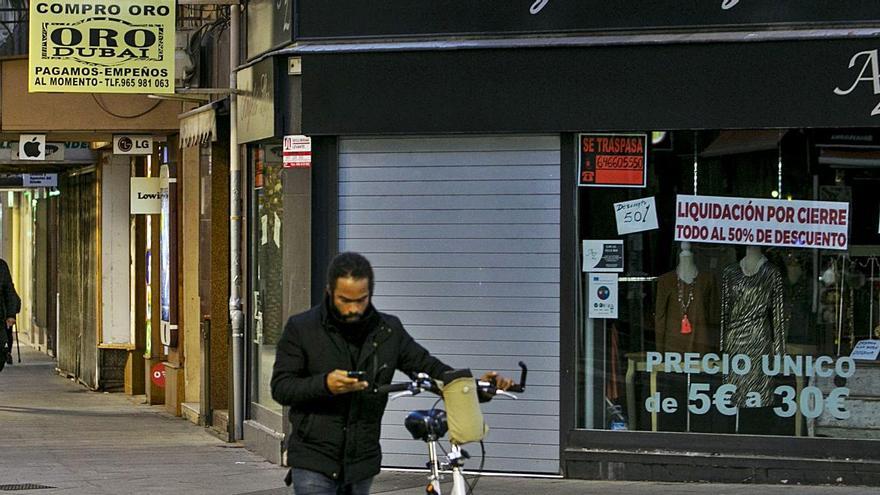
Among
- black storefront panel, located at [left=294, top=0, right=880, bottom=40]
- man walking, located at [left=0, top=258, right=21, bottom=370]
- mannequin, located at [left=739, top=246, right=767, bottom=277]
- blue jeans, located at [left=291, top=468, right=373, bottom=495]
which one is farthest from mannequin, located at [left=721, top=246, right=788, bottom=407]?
man walking, located at [left=0, top=258, right=21, bottom=370]

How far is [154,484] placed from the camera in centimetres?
1184

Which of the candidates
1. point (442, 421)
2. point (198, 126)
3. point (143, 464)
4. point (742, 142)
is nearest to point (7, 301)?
point (198, 126)

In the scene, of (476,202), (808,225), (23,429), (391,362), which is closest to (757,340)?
(808,225)

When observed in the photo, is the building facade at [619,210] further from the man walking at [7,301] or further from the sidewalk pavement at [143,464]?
the man walking at [7,301]

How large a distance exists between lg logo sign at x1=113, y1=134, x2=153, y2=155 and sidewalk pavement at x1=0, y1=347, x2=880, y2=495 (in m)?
2.95

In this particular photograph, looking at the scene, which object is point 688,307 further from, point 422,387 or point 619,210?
point 422,387

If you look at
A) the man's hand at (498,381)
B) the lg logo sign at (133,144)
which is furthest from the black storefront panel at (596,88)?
the lg logo sign at (133,144)

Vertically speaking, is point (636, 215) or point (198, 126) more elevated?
point (198, 126)

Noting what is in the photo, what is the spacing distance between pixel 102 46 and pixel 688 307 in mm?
5899

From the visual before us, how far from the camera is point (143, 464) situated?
13.1 metres

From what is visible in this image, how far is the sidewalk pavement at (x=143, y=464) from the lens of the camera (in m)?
11.1

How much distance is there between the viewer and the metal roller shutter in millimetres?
11539

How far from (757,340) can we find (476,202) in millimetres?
2304

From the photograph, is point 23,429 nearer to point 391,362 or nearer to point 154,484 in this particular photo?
point 154,484
